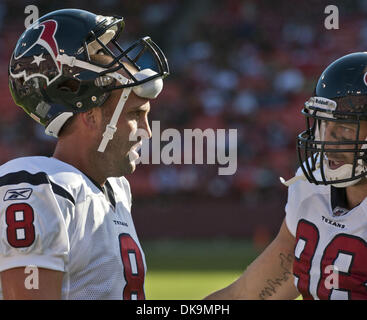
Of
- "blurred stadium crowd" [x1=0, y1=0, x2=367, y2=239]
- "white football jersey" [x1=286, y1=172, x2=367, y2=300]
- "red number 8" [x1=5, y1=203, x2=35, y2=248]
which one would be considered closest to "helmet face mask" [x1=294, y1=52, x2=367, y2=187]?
"white football jersey" [x1=286, y1=172, x2=367, y2=300]

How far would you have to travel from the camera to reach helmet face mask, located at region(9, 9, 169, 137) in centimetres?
237

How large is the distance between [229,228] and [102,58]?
342 inches

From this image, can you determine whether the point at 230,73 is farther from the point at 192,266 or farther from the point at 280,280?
the point at 280,280

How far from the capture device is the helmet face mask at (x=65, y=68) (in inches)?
93.2

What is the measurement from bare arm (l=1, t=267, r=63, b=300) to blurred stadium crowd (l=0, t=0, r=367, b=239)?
29.6 feet

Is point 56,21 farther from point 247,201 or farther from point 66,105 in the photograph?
point 247,201

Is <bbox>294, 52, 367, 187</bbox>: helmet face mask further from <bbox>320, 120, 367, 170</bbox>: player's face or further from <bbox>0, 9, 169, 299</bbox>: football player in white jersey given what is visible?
<bbox>0, 9, 169, 299</bbox>: football player in white jersey

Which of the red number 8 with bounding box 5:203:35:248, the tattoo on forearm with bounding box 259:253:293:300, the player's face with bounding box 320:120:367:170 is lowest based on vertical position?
the tattoo on forearm with bounding box 259:253:293:300

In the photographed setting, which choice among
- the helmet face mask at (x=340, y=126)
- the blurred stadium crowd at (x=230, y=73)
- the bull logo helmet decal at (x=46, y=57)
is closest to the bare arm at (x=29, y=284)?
the bull logo helmet decal at (x=46, y=57)

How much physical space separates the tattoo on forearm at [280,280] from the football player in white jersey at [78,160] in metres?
0.64

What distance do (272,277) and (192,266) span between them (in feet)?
19.5

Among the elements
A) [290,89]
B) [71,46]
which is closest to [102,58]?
[71,46]

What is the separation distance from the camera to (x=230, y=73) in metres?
13.2

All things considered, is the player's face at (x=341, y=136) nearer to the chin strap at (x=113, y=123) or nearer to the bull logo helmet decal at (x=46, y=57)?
the chin strap at (x=113, y=123)
